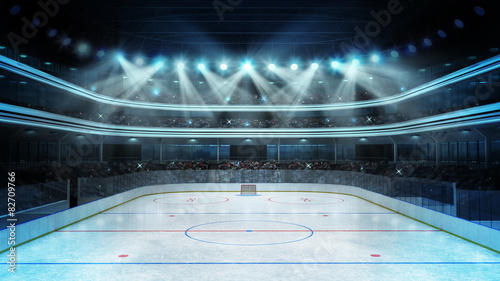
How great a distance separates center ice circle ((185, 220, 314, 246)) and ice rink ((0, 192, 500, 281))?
4 centimetres

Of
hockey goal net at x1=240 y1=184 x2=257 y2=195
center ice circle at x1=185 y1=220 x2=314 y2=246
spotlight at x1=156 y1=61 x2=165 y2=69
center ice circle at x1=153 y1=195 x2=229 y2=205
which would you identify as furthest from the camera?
spotlight at x1=156 y1=61 x2=165 y2=69

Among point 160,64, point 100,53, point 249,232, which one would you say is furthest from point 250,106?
point 249,232

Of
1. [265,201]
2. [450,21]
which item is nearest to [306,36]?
[450,21]

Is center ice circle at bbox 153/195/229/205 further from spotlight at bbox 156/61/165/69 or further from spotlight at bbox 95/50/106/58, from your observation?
spotlight at bbox 156/61/165/69

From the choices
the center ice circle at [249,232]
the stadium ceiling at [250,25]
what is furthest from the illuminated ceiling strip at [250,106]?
the center ice circle at [249,232]

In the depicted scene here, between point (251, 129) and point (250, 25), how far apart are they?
12312 mm

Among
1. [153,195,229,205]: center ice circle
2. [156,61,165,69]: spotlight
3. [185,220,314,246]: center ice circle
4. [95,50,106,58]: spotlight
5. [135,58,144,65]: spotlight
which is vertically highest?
[135,58,144,65]: spotlight

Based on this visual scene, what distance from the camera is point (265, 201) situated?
26.4 m

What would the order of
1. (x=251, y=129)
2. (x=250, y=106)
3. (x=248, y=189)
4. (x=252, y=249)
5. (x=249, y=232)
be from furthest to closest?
(x=250, y=106), (x=251, y=129), (x=248, y=189), (x=249, y=232), (x=252, y=249)

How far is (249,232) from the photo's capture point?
607 inches

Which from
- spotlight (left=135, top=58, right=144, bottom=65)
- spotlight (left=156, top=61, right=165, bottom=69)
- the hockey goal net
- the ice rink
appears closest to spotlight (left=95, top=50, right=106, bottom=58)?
spotlight (left=135, top=58, right=144, bottom=65)

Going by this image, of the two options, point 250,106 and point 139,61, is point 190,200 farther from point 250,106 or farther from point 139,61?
point 139,61

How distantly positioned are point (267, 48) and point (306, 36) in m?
6.10

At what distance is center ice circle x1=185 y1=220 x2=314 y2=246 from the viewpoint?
45.0 ft
